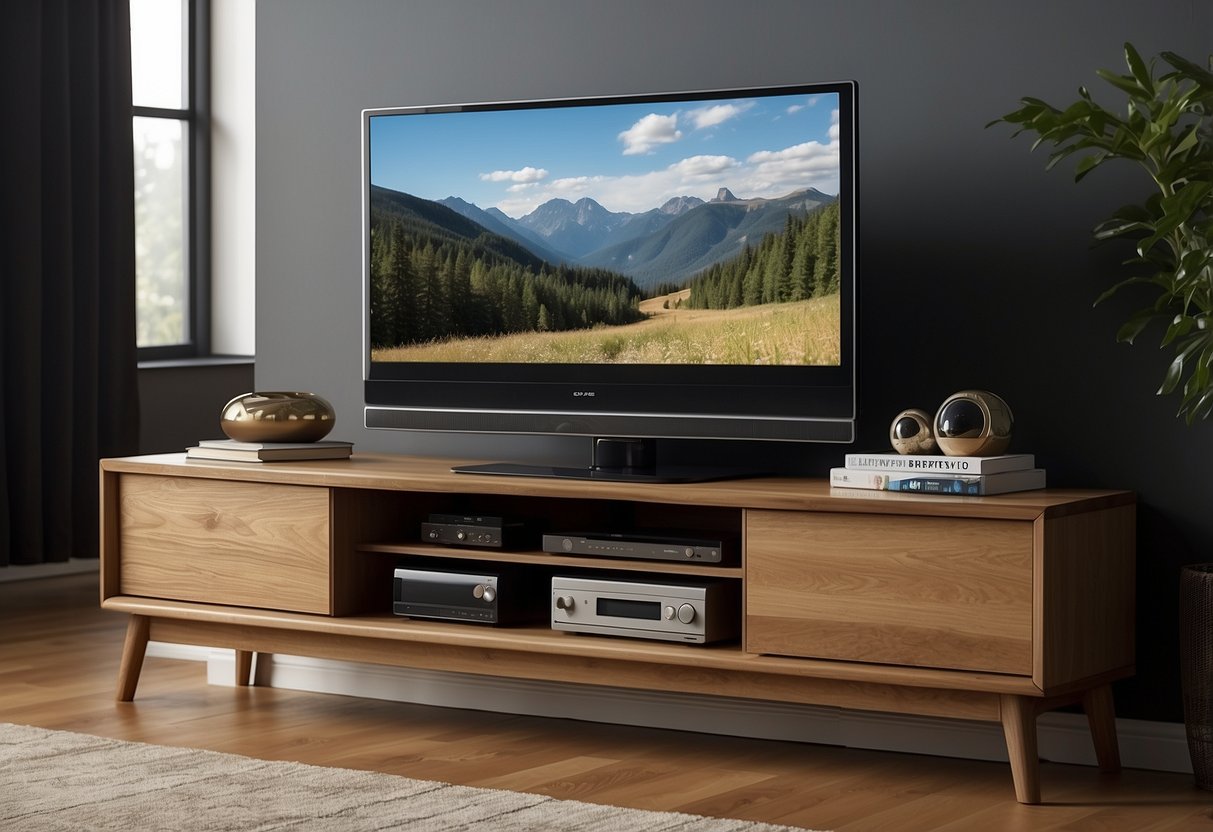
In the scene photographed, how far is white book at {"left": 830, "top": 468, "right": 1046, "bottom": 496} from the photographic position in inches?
116

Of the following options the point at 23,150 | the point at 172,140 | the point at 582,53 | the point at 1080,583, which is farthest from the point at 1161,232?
the point at 172,140

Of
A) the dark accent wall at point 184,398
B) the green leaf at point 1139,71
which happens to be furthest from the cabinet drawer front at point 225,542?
the dark accent wall at point 184,398

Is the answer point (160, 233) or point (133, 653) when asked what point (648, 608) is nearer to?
point (133, 653)

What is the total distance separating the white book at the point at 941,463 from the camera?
296 cm

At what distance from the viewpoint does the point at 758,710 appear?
3469 mm

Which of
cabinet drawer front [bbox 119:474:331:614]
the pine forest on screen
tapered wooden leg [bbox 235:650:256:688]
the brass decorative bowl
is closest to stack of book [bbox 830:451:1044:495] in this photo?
the pine forest on screen

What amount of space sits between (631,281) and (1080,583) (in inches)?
44.0

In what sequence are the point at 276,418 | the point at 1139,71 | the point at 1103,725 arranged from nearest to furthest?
the point at 1139,71
the point at 1103,725
the point at 276,418

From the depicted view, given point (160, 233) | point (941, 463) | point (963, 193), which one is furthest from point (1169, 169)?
Result: point (160, 233)

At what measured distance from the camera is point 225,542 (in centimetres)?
360

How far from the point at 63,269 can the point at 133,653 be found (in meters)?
2.31

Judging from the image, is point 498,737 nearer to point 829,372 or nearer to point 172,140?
point 829,372

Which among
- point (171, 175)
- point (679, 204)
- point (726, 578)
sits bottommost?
point (726, 578)

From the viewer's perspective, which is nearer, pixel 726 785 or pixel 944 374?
pixel 726 785
